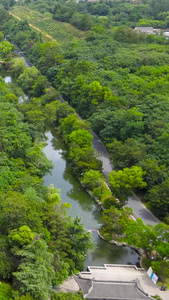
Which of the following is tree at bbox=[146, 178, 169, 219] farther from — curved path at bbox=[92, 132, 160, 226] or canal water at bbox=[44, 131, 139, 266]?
canal water at bbox=[44, 131, 139, 266]

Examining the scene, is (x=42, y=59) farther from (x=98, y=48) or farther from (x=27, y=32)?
(x=27, y=32)

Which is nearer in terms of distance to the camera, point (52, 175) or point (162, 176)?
point (162, 176)

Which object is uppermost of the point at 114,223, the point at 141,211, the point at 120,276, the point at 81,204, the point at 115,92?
the point at 115,92

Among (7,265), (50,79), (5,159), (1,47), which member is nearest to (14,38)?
(1,47)

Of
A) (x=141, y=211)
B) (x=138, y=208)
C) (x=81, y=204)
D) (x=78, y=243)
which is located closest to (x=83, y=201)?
(x=81, y=204)

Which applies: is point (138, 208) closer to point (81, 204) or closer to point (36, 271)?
point (81, 204)
